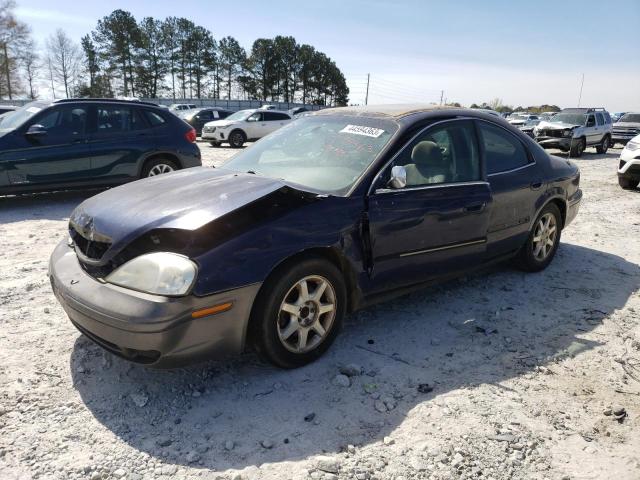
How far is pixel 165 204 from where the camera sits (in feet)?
9.57

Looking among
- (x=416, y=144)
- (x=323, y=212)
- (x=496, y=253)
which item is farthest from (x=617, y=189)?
(x=323, y=212)

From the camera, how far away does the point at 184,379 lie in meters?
2.96

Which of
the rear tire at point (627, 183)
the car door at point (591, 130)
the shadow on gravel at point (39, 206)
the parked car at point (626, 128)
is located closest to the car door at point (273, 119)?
the car door at point (591, 130)

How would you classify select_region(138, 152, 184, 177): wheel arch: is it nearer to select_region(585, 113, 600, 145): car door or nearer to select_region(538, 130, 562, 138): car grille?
select_region(538, 130, 562, 138): car grille

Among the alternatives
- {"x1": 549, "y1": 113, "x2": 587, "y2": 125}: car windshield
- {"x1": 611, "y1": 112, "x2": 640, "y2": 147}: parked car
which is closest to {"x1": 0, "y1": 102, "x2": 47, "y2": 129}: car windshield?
{"x1": 549, "y1": 113, "x2": 587, "y2": 125}: car windshield

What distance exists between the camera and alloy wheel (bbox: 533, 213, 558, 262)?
494cm

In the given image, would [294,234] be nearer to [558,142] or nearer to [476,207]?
[476,207]

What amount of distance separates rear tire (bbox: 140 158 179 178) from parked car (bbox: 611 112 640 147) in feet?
71.2

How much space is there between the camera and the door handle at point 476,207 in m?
Answer: 3.86

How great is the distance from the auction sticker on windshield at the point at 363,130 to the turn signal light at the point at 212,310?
5.78 feet

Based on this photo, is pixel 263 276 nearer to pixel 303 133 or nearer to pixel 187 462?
pixel 187 462

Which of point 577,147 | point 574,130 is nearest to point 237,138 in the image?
point 574,130

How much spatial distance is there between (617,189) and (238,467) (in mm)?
11237

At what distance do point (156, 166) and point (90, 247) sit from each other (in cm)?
567
